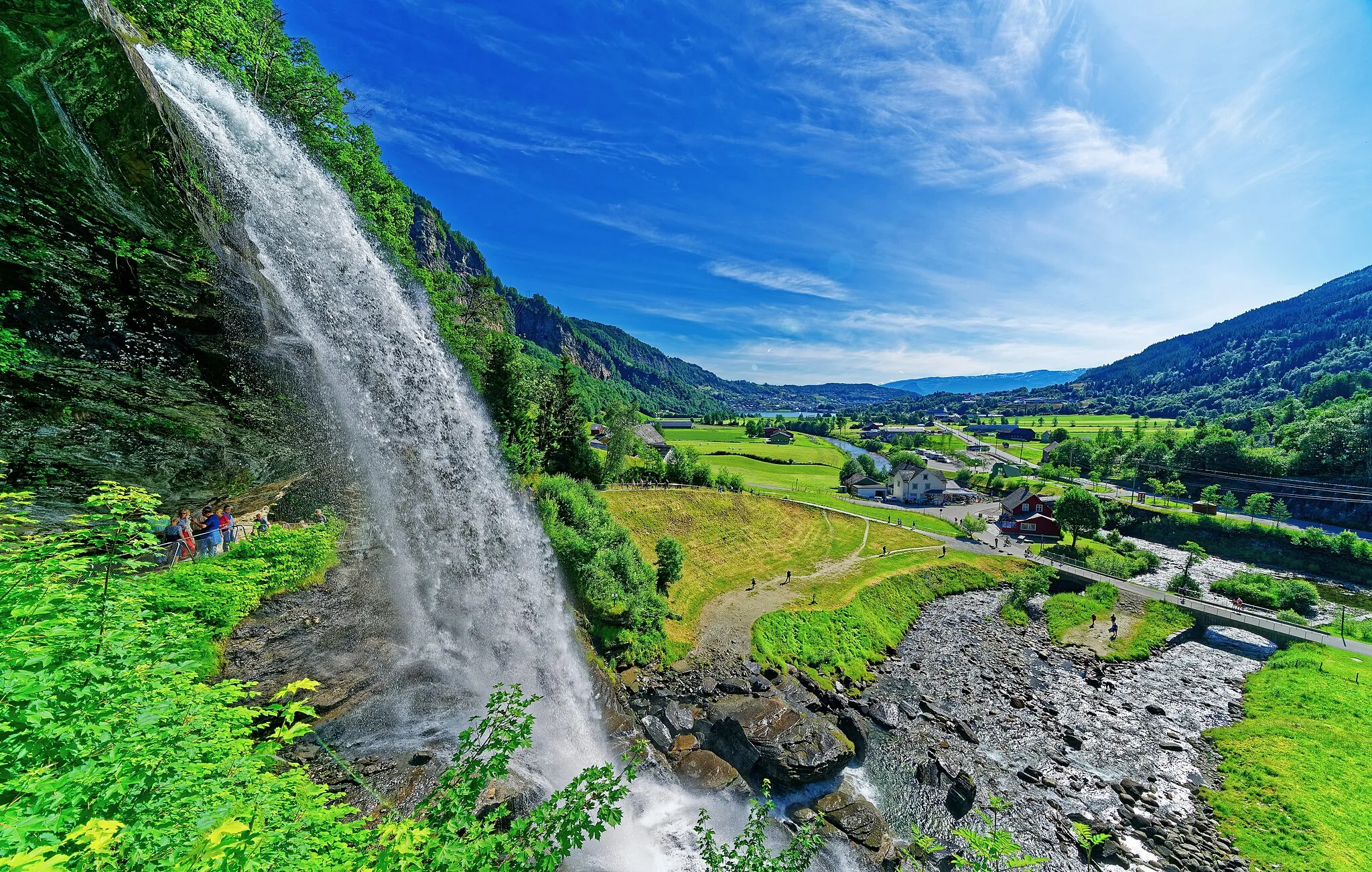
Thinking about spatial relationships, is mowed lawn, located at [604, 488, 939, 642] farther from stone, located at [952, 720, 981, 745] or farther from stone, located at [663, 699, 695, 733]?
stone, located at [952, 720, 981, 745]

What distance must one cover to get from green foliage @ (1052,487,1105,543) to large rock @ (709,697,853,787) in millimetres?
50662

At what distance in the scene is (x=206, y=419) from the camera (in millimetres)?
12008

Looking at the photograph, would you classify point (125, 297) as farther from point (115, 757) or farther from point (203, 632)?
point (115, 757)

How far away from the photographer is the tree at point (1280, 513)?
6269 centimetres

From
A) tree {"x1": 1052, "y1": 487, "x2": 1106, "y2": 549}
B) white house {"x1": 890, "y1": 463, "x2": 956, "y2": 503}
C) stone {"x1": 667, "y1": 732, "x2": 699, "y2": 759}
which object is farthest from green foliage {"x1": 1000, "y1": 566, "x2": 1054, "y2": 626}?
white house {"x1": 890, "y1": 463, "x2": 956, "y2": 503}

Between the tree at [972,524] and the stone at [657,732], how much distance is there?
5453 centimetres

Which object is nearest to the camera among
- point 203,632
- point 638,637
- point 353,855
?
point 353,855

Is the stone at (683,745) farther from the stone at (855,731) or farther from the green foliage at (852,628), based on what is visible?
the green foliage at (852,628)

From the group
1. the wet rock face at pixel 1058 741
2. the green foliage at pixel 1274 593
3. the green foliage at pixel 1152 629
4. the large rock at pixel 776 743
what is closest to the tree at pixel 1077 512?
the green foliage at pixel 1274 593

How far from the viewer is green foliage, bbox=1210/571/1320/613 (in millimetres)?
38844

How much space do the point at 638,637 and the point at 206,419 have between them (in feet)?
65.9

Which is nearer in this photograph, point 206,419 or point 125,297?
point 125,297

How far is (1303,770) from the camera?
20.2m

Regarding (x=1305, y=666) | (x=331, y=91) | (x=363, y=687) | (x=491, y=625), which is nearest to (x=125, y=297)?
(x=363, y=687)
